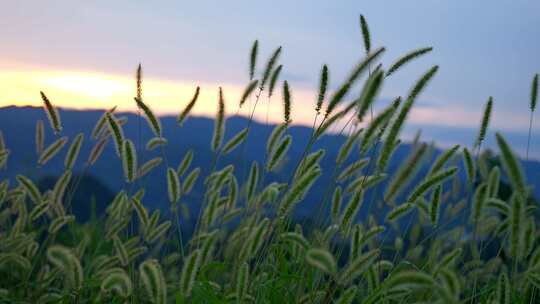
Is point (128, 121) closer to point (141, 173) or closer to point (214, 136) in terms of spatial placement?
point (141, 173)

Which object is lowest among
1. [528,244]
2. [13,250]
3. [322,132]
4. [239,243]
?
[13,250]

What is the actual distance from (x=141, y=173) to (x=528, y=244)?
8.28 ft

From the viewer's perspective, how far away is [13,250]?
506cm

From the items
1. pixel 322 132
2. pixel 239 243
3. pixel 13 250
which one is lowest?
pixel 13 250

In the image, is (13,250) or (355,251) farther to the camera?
(13,250)

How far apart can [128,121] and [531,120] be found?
238cm

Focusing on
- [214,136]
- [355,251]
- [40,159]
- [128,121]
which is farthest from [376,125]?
[40,159]

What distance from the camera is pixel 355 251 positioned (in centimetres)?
331

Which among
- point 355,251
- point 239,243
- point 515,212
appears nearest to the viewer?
point 515,212

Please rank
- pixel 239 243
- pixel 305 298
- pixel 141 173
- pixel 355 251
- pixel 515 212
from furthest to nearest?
pixel 141 173 < pixel 239 243 < pixel 305 298 < pixel 355 251 < pixel 515 212

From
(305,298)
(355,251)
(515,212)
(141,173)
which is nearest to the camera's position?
(515,212)

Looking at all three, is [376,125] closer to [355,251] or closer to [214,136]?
[355,251]

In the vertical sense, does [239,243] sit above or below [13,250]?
above

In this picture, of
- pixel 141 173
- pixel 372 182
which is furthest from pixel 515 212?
pixel 141 173
